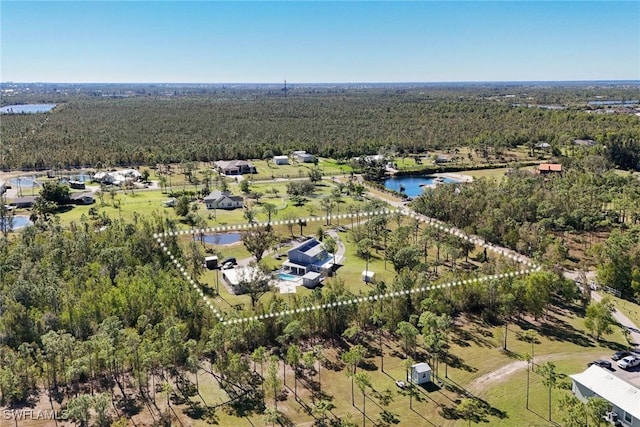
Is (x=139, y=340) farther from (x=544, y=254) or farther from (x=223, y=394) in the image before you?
(x=544, y=254)

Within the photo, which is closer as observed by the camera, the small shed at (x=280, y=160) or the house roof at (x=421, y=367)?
the house roof at (x=421, y=367)

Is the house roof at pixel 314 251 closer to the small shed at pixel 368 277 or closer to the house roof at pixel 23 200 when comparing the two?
the small shed at pixel 368 277

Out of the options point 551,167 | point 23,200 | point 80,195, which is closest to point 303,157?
point 80,195

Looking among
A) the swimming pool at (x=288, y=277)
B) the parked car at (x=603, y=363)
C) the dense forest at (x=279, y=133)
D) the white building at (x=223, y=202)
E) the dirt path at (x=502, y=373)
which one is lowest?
the dirt path at (x=502, y=373)

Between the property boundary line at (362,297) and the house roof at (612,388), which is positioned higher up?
the property boundary line at (362,297)

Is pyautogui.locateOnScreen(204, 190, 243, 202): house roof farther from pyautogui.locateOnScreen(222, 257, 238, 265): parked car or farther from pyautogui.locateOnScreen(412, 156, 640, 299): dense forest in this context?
pyautogui.locateOnScreen(412, 156, 640, 299): dense forest

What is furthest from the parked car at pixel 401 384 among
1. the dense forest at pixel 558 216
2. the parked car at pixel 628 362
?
the dense forest at pixel 558 216
